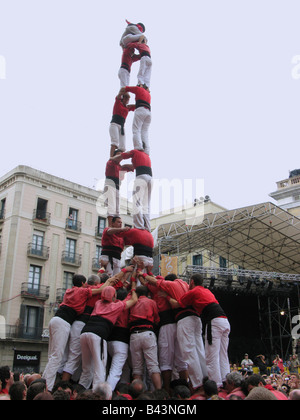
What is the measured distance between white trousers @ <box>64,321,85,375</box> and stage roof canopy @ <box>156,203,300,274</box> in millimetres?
15242

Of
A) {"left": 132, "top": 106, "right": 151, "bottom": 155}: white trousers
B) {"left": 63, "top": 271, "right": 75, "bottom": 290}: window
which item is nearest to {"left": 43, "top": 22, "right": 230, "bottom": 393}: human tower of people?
{"left": 132, "top": 106, "right": 151, "bottom": 155}: white trousers

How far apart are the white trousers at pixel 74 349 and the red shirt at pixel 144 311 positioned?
786mm

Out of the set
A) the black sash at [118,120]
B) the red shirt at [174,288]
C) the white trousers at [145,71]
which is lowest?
the red shirt at [174,288]

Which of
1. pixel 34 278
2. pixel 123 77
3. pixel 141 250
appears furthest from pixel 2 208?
pixel 141 250

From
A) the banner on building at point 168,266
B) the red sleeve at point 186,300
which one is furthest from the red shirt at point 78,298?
the banner on building at point 168,266

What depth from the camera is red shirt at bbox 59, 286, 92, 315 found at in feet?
19.7

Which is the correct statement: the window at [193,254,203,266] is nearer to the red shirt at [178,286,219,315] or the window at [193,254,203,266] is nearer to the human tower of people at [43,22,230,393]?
the human tower of people at [43,22,230,393]

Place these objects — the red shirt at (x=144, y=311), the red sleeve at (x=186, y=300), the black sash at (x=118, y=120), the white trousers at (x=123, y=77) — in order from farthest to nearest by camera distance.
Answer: the white trousers at (x=123, y=77) < the black sash at (x=118, y=120) < the red shirt at (x=144, y=311) < the red sleeve at (x=186, y=300)

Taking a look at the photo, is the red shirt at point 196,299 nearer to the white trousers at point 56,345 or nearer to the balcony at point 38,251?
the white trousers at point 56,345

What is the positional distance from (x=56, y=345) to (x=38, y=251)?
2056cm

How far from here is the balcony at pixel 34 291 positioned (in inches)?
940
